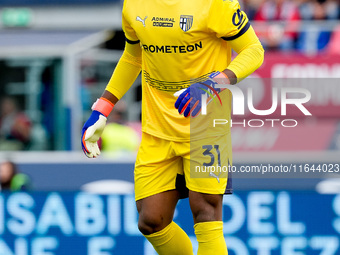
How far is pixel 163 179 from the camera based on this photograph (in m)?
4.78

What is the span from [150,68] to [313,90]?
20.6 ft

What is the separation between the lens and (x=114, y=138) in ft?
32.8

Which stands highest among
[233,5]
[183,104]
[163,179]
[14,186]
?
[233,5]

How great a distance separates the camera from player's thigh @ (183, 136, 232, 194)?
15.1 ft

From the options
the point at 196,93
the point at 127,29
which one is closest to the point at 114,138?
the point at 127,29

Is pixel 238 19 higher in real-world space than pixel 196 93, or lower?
higher

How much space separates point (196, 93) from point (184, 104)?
3.7 inches

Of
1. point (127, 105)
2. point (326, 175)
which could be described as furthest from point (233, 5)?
point (127, 105)

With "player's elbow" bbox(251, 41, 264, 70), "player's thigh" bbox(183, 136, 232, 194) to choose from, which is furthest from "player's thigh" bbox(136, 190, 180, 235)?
"player's elbow" bbox(251, 41, 264, 70)

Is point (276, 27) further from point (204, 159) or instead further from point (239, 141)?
point (204, 159)

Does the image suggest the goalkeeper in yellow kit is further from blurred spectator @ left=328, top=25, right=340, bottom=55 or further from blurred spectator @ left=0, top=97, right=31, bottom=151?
blurred spectator @ left=0, top=97, right=31, bottom=151

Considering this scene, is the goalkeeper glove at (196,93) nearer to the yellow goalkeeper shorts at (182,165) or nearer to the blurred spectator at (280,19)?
the yellow goalkeeper shorts at (182,165)

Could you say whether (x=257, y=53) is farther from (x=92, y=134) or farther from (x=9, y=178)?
(x=9, y=178)

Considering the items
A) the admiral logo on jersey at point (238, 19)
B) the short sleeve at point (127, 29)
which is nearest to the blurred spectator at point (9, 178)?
the short sleeve at point (127, 29)
